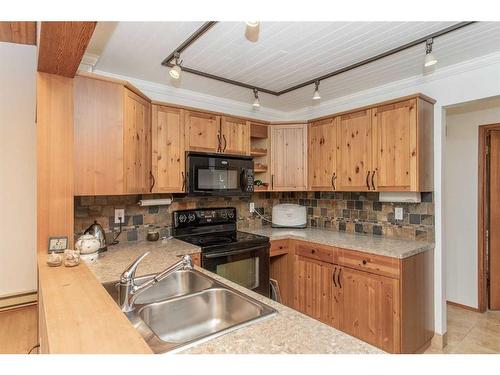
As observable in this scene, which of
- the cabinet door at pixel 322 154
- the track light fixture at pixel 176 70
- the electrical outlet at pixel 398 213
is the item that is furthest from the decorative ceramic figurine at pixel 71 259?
the electrical outlet at pixel 398 213

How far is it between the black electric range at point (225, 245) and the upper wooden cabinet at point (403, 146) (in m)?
1.24

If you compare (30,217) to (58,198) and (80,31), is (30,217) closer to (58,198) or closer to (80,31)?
(58,198)

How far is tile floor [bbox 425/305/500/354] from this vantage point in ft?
7.77

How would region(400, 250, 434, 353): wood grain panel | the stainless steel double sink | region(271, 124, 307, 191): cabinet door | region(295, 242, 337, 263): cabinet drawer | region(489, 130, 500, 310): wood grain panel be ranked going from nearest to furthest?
1. the stainless steel double sink
2. region(400, 250, 434, 353): wood grain panel
3. region(295, 242, 337, 263): cabinet drawer
4. region(489, 130, 500, 310): wood grain panel
5. region(271, 124, 307, 191): cabinet door

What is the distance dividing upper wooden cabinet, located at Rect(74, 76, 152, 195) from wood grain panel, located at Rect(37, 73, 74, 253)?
5 cm

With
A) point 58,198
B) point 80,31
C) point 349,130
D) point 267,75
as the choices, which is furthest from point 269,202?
point 80,31

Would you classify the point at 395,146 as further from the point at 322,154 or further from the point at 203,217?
the point at 203,217

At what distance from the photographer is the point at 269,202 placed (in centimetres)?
359

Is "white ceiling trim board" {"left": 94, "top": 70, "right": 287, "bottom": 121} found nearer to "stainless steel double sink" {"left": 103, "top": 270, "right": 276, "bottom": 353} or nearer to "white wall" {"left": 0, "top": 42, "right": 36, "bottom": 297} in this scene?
"white wall" {"left": 0, "top": 42, "right": 36, "bottom": 297}

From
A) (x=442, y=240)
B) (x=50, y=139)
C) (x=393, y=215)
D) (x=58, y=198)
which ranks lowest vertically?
(x=442, y=240)

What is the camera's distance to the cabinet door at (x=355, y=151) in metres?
2.61

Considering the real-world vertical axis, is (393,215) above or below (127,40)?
below

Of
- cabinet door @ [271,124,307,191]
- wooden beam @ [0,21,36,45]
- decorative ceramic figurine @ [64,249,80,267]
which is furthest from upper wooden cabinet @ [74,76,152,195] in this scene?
cabinet door @ [271,124,307,191]
